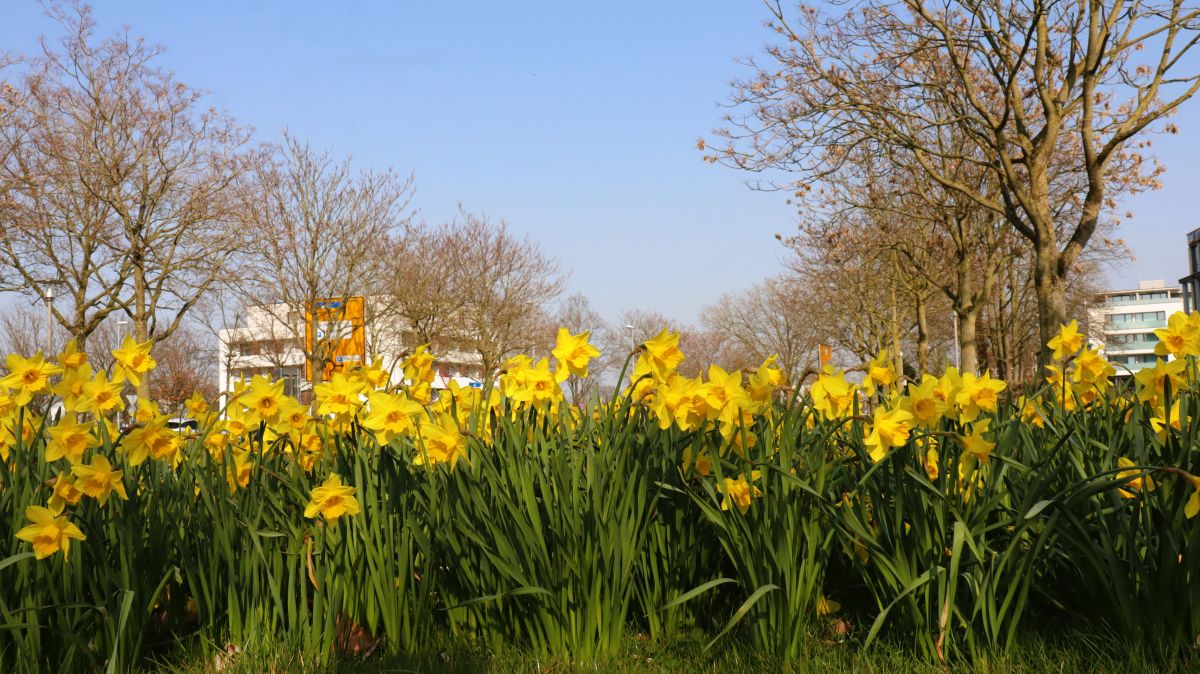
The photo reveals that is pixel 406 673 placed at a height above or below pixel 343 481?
below

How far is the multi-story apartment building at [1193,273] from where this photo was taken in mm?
75938

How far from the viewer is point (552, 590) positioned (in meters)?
2.87

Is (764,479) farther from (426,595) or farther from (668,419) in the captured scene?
(426,595)

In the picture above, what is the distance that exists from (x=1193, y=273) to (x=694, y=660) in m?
87.9

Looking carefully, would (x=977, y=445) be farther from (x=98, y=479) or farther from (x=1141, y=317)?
(x=1141, y=317)

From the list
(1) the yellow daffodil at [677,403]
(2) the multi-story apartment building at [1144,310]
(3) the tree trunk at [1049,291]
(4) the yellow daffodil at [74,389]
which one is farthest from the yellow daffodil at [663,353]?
(2) the multi-story apartment building at [1144,310]

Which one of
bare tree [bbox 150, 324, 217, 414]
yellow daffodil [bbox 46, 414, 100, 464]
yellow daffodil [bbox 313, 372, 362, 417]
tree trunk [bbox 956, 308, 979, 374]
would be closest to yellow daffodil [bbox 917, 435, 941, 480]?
yellow daffodil [bbox 313, 372, 362, 417]

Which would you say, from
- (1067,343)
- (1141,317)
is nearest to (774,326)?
(1067,343)

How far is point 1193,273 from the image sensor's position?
76562 millimetres

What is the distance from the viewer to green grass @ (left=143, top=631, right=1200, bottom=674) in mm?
2547

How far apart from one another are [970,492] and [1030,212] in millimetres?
11628

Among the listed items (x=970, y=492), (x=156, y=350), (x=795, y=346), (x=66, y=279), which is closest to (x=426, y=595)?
(x=970, y=492)

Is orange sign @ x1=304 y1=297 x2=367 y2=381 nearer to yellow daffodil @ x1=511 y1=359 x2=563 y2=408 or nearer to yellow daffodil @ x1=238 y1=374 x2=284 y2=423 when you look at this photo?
yellow daffodil @ x1=238 y1=374 x2=284 y2=423

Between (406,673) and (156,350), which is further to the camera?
(156,350)
